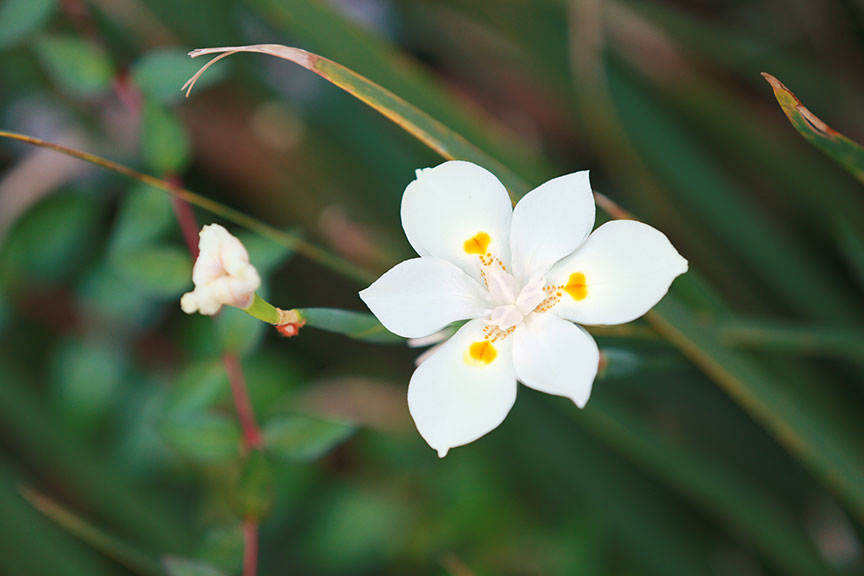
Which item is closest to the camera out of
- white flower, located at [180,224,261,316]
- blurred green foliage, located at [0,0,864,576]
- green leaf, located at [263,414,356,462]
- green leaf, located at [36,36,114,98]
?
white flower, located at [180,224,261,316]

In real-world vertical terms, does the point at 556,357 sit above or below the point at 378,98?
below

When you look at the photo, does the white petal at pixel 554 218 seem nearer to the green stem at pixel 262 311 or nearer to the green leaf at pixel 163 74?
the green stem at pixel 262 311

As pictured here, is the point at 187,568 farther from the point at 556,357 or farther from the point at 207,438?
the point at 556,357

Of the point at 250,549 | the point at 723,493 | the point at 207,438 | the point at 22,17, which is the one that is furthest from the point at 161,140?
the point at 723,493

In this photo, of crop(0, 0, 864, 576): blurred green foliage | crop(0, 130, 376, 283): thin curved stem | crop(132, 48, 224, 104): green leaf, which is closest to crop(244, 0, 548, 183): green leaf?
crop(0, 0, 864, 576): blurred green foliage

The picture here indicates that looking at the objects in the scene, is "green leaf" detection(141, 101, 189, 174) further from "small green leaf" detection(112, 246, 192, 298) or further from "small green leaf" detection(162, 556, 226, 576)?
"small green leaf" detection(162, 556, 226, 576)

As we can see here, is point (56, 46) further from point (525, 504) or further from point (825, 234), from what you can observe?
point (825, 234)

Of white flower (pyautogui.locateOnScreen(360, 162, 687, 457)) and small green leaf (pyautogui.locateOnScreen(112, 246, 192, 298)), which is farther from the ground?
white flower (pyautogui.locateOnScreen(360, 162, 687, 457))
